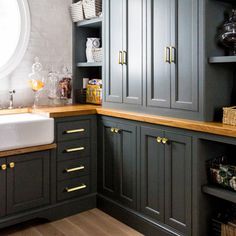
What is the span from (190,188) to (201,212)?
0.17 m

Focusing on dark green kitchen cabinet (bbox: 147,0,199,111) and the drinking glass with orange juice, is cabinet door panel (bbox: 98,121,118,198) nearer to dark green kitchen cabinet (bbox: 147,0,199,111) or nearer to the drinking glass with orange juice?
dark green kitchen cabinet (bbox: 147,0,199,111)

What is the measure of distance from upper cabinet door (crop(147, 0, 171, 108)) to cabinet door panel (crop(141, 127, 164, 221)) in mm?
256

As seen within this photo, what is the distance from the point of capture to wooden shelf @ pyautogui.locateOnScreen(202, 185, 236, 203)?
2.23m

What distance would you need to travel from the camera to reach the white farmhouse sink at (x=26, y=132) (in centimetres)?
264

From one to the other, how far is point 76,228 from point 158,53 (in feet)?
5.04

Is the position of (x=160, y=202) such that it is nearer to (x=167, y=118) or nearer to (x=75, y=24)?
(x=167, y=118)

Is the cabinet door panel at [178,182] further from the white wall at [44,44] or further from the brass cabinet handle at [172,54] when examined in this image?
the white wall at [44,44]

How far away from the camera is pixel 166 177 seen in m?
2.61

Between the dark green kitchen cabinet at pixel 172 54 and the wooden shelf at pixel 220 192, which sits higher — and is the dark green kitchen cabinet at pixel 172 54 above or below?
above

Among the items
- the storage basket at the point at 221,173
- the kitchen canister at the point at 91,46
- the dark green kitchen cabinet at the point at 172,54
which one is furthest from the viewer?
the kitchen canister at the point at 91,46

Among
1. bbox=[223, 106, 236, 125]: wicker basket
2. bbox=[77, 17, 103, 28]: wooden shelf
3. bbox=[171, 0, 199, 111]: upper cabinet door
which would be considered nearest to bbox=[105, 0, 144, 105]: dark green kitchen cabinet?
bbox=[77, 17, 103, 28]: wooden shelf

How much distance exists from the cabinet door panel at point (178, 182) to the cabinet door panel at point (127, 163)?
36 centimetres

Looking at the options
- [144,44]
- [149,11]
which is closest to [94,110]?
[144,44]

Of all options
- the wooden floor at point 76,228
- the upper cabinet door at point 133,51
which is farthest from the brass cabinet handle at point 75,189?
the upper cabinet door at point 133,51
